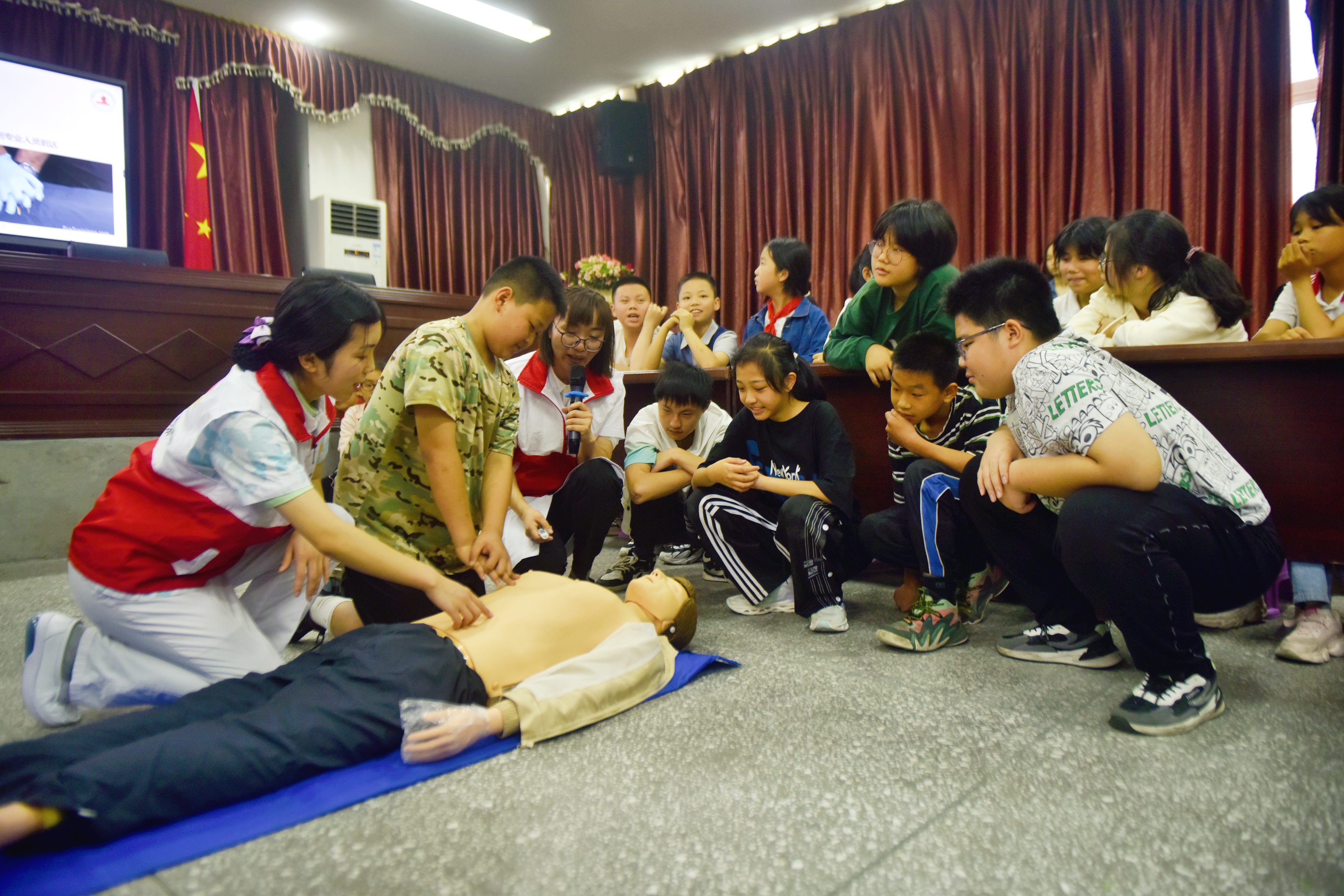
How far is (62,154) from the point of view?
3.92 metres

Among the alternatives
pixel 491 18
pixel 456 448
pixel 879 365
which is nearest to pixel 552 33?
pixel 491 18

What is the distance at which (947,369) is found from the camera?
1.90 metres

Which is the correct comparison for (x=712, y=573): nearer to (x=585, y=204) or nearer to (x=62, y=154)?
(x=62, y=154)

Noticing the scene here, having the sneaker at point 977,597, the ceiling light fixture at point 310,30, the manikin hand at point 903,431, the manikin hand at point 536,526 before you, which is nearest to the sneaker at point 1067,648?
the sneaker at point 977,597

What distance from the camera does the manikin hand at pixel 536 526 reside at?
Answer: 196 cm

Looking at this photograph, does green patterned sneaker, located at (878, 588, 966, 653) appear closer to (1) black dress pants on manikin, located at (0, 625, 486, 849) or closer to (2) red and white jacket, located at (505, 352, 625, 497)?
(1) black dress pants on manikin, located at (0, 625, 486, 849)

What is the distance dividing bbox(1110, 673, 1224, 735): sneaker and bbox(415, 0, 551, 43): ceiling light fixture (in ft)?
16.1

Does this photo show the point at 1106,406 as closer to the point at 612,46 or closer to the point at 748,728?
the point at 748,728

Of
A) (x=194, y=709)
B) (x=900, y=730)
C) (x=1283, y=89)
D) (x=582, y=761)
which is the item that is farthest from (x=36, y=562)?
(x=1283, y=89)

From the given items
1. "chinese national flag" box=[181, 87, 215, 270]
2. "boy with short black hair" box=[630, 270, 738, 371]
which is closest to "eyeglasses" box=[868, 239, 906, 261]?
"boy with short black hair" box=[630, 270, 738, 371]

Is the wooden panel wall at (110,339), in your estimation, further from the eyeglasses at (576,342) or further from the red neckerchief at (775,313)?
the red neckerchief at (775,313)

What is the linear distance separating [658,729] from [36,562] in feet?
9.78

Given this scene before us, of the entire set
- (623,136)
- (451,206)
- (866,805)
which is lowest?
(866,805)

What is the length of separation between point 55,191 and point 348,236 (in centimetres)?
155
